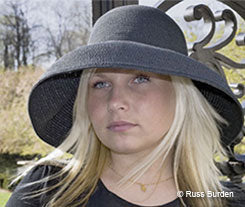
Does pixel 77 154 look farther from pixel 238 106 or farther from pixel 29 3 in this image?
pixel 29 3

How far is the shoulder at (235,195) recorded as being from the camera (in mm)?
1183

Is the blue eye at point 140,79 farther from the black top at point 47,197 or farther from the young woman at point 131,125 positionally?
the black top at point 47,197

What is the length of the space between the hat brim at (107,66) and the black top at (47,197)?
8 centimetres

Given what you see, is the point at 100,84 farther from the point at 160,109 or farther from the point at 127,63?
the point at 127,63

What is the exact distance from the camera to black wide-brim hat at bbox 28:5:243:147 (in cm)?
83

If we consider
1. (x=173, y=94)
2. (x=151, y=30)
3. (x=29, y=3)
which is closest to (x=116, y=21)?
(x=151, y=30)

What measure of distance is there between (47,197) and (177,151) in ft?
1.14

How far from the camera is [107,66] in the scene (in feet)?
2.69

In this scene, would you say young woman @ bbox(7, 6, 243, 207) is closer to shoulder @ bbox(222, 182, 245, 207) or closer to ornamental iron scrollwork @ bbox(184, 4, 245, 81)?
shoulder @ bbox(222, 182, 245, 207)

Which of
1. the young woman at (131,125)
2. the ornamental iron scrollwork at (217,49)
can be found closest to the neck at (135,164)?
the young woman at (131,125)

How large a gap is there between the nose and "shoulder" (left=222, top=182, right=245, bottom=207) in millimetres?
419

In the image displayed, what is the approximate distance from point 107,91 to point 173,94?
Answer: 159mm

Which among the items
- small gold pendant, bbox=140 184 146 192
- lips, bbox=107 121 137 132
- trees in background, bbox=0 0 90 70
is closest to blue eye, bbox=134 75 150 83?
lips, bbox=107 121 137 132

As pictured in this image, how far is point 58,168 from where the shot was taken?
1212 mm
